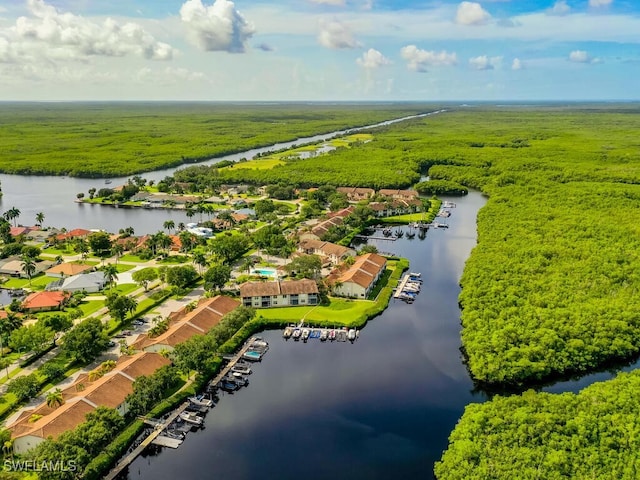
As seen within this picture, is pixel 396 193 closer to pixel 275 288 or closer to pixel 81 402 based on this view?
pixel 275 288

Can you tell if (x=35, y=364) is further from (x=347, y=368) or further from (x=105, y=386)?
(x=347, y=368)

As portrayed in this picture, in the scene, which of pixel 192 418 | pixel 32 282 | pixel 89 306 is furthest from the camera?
pixel 32 282

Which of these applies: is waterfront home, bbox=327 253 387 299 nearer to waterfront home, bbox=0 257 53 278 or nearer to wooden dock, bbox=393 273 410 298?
wooden dock, bbox=393 273 410 298

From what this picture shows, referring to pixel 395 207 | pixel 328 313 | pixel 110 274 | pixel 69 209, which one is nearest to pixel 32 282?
pixel 110 274

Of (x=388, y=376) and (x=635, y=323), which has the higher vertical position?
(x=635, y=323)

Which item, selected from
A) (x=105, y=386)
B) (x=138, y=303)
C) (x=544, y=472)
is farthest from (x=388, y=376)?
(x=138, y=303)

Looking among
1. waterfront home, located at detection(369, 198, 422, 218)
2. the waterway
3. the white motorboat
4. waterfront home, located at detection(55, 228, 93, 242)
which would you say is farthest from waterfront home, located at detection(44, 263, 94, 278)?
waterfront home, located at detection(369, 198, 422, 218)

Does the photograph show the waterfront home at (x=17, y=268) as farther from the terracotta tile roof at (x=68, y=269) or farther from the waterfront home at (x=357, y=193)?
the waterfront home at (x=357, y=193)
